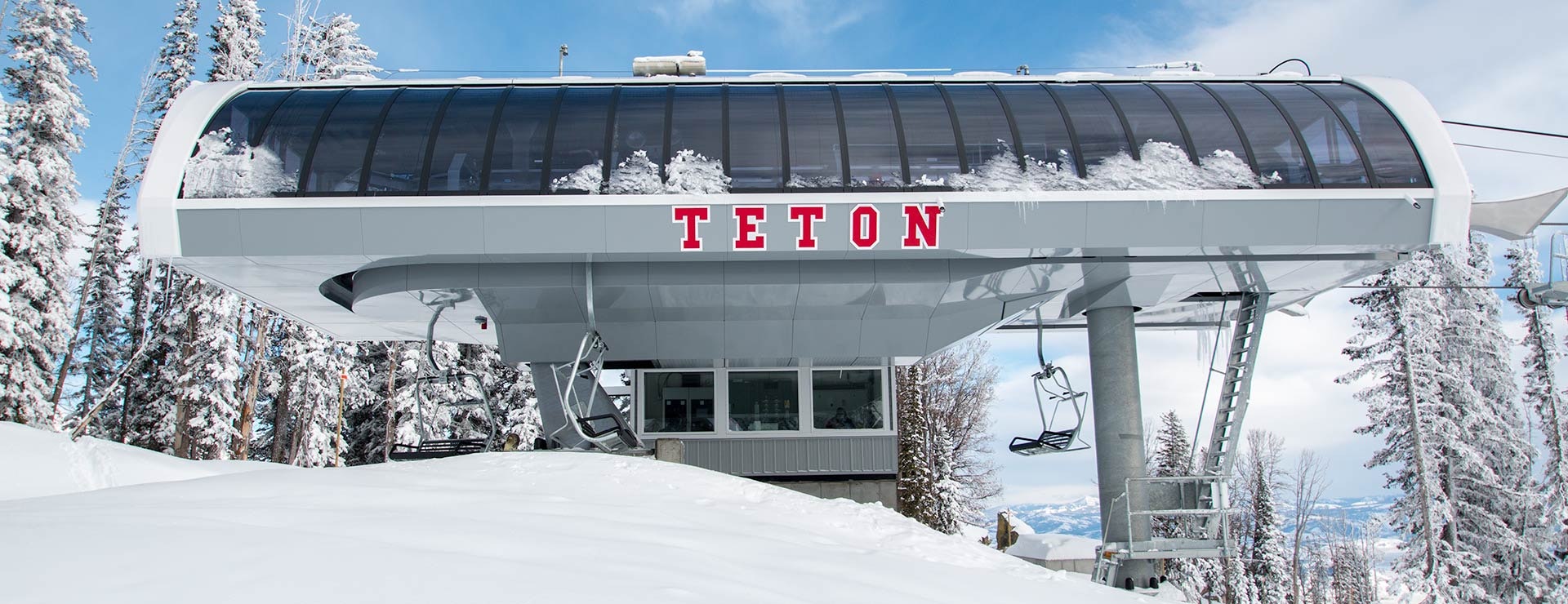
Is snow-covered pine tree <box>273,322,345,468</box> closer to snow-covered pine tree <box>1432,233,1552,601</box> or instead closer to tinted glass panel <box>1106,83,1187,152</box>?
tinted glass panel <box>1106,83,1187,152</box>

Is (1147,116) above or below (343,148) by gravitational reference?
above

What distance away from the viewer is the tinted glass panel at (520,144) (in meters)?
11.2

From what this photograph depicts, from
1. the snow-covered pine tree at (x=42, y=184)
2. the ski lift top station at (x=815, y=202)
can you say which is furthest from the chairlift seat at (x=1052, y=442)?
the snow-covered pine tree at (x=42, y=184)

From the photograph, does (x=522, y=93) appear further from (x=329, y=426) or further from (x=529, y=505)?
(x=329, y=426)

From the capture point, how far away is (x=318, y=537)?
465 centimetres

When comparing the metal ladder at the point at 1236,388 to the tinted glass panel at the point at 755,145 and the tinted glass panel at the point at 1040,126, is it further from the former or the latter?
the tinted glass panel at the point at 755,145

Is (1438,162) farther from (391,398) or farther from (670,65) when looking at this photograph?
(391,398)

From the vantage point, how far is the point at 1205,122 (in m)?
11.7

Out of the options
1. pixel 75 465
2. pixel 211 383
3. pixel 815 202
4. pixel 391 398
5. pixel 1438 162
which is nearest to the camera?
pixel 75 465

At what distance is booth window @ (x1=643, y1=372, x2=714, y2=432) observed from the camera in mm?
17094

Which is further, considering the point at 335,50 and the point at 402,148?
the point at 335,50

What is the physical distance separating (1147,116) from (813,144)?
4.05m

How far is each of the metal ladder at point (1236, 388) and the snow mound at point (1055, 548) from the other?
5.68 m

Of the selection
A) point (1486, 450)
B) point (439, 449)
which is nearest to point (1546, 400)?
point (1486, 450)
